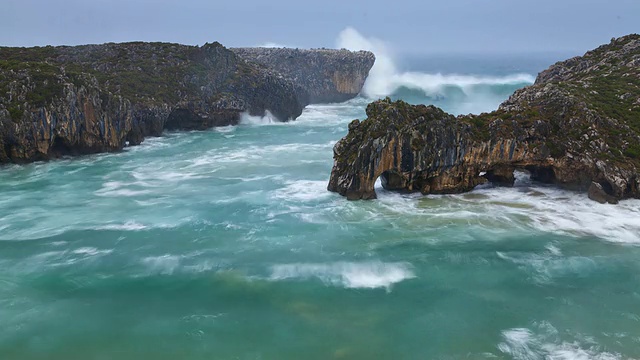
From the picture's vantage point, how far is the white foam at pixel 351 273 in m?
24.5

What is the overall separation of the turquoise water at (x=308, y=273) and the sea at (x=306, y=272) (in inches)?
3.9

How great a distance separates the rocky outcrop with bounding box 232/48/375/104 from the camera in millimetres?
107438

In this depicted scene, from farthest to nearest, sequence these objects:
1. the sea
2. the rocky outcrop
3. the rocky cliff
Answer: the rocky outcrop → the rocky cliff → the sea

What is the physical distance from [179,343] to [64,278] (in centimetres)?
919

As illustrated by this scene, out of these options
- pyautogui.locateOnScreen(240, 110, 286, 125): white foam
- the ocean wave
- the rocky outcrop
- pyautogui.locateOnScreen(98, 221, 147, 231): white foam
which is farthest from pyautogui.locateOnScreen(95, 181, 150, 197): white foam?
the rocky outcrop

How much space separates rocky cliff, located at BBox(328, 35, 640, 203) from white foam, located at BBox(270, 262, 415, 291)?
10.1 m

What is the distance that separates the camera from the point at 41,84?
50125 mm

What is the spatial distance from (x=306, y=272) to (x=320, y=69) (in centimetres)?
8660

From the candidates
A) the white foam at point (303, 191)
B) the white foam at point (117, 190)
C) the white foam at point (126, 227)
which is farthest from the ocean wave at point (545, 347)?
the white foam at point (117, 190)

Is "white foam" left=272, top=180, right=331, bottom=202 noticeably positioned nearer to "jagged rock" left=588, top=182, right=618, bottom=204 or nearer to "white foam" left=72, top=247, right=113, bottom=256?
"white foam" left=72, top=247, right=113, bottom=256

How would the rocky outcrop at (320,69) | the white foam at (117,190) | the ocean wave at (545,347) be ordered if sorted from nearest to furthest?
1. the ocean wave at (545,347)
2. the white foam at (117,190)
3. the rocky outcrop at (320,69)

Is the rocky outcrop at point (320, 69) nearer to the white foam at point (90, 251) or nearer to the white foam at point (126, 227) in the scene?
the white foam at point (126, 227)

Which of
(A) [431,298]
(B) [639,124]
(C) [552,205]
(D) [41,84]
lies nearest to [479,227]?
(C) [552,205]

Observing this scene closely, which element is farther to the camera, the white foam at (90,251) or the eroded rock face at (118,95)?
the eroded rock face at (118,95)
